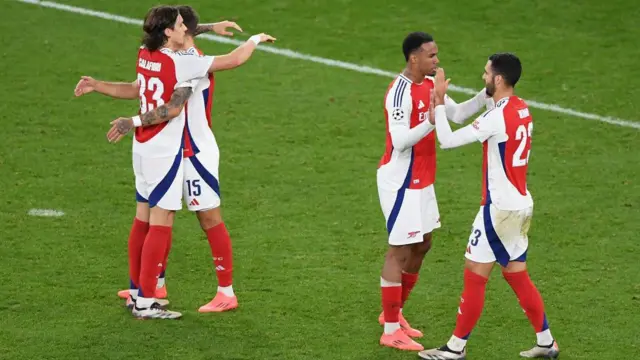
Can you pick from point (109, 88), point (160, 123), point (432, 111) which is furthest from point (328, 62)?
point (432, 111)

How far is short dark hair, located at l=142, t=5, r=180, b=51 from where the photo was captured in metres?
7.77

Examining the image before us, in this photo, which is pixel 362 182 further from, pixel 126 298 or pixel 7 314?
pixel 7 314

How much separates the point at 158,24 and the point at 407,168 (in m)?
1.82

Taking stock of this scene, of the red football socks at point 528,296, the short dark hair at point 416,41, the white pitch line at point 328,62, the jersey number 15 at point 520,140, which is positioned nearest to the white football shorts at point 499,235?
the red football socks at point 528,296

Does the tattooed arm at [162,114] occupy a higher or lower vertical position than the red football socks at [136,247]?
higher

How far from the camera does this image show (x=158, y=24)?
7.77 m

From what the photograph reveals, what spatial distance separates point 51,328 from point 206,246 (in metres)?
1.84

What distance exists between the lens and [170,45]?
7855 millimetres

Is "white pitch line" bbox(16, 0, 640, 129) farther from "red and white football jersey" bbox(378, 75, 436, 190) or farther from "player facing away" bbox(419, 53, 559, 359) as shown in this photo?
"player facing away" bbox(419, 53, 559, 359)

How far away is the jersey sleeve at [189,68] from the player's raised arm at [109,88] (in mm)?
492

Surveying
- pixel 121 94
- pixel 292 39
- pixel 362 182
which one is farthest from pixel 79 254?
pixel 292 39

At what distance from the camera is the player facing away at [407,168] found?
7.43 meters

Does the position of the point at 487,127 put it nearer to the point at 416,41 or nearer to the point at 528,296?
the point at 416,41

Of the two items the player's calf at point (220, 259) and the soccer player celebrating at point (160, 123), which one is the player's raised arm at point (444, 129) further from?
the player's calf at point (220, 259)
